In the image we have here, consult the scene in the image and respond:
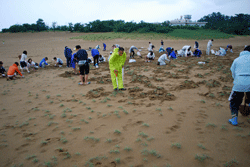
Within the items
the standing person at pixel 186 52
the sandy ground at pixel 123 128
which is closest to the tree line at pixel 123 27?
the standing person at pixel 186 52

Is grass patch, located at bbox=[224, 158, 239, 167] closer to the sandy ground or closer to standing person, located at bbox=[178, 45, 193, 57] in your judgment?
the sandy ground

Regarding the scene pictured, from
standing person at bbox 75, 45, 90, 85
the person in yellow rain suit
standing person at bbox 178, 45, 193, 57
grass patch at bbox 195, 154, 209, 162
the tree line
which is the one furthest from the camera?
the tree line

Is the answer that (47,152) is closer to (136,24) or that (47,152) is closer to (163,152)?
(163,152)

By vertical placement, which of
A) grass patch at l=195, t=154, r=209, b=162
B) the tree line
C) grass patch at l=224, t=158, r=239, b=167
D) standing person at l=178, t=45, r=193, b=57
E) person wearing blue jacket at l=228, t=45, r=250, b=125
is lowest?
grass patch at l=224, t=158, r=239, b=167

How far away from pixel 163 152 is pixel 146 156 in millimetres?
332

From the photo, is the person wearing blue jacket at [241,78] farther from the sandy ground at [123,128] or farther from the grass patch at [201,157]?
the grass patch at [201,157]

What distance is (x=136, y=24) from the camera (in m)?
42.4

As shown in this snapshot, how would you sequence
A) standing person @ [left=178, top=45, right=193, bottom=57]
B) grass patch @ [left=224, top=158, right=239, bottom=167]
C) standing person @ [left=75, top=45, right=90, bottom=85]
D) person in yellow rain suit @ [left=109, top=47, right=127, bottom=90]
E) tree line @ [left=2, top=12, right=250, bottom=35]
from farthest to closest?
tree line @ [left=2, top=12, right=250, bottom=35] < standing person @ [left=178, top=45, right=193, bottom=57] < standing person @ [left=75, top=45, right=90, bottom=85] < person in yellow rain suit @ [left=109, top=47, right=127, bottom=90] < grass patch @ [left=224, top=158, right=239, bottom=167]

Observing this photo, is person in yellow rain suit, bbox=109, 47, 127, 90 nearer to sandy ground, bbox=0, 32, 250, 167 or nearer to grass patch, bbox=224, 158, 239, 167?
sandy ground, bbox=0, 32, 250, 167

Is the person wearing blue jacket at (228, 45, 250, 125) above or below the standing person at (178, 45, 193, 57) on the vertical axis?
below

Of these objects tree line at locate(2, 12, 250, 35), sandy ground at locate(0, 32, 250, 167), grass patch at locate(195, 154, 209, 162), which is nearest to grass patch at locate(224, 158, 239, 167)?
sandy ground at locate(0, 32, 250, 167)

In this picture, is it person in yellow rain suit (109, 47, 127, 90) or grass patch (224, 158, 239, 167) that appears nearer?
grass patch (224, 158, 239, 167)

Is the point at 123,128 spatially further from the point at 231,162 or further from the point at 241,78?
the point at 241,78

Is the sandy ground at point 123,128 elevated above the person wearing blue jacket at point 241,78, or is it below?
below
